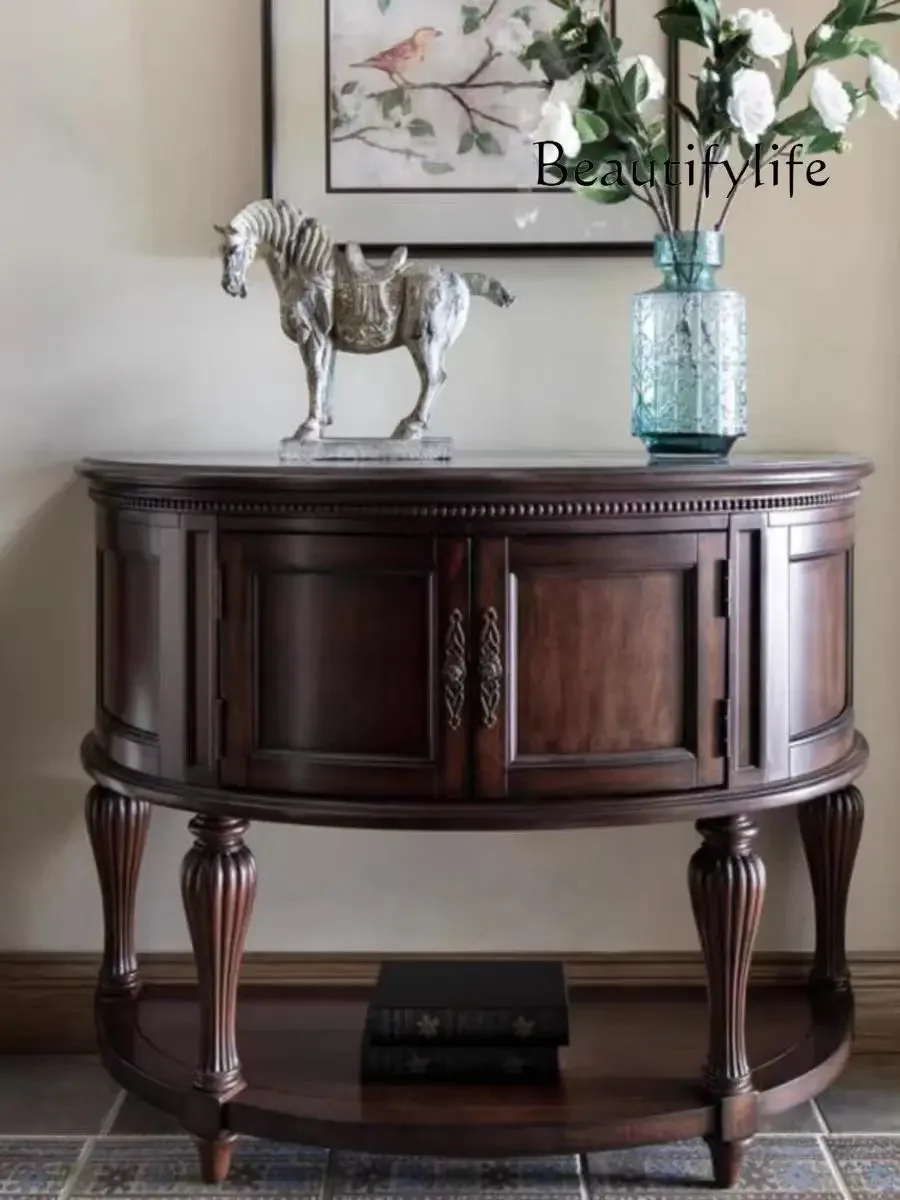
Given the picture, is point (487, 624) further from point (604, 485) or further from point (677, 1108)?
point (677, 1108)

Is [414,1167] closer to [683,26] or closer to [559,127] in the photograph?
[559,127]

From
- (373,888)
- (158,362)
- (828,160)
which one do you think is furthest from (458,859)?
(828,160)

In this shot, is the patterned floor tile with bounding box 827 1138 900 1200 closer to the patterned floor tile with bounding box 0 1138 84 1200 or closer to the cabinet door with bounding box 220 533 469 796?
the cabinet door with bounding box 220 533 469 796

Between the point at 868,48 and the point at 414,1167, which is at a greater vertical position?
the point at 868,48

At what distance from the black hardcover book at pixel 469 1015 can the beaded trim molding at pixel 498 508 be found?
0.64 meters

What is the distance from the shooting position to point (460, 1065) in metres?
1.83

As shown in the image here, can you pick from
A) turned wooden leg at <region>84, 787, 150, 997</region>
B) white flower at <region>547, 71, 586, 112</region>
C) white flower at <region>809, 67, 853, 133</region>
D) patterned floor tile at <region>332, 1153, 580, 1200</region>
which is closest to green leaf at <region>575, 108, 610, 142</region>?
white flower at <region>547, 71, 586, 112</region>

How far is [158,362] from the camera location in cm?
214

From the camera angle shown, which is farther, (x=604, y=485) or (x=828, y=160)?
(x=828, y=160)

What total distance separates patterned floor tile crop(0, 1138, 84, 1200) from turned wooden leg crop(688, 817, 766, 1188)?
0.81 meters

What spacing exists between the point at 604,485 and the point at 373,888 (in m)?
0.87

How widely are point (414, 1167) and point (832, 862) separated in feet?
2.23

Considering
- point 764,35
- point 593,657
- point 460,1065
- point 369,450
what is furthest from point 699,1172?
point 764,35

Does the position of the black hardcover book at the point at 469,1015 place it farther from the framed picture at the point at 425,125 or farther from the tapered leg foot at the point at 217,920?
the framed picture at the point at 425,125
